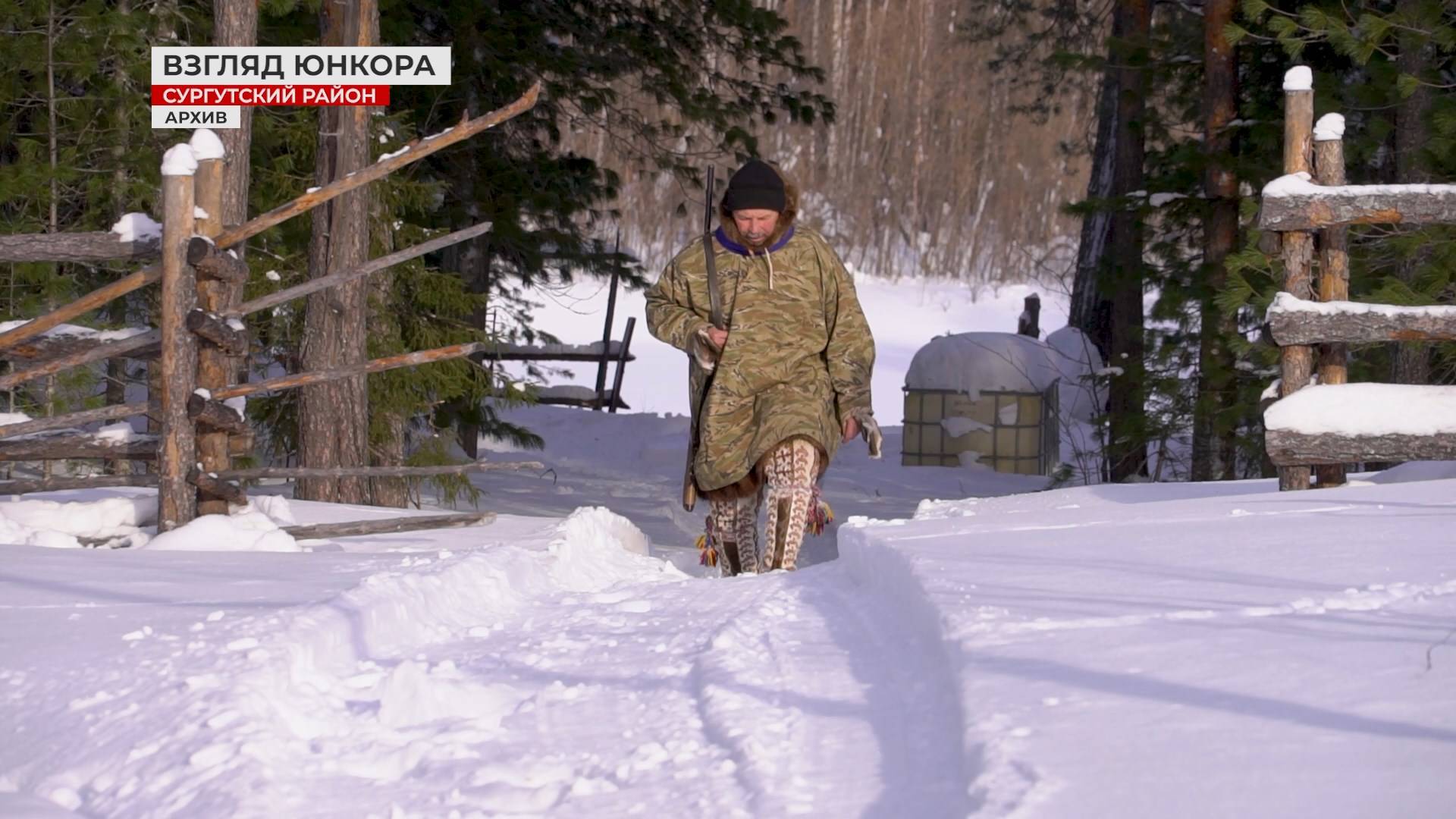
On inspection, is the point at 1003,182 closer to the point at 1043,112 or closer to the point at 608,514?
the point at 1043,112

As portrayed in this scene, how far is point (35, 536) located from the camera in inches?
247

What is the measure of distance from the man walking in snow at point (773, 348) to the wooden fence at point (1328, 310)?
170 centimetres

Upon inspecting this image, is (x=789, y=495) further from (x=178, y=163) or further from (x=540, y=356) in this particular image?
(x=540, y=356)

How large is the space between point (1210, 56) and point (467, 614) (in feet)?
28.7

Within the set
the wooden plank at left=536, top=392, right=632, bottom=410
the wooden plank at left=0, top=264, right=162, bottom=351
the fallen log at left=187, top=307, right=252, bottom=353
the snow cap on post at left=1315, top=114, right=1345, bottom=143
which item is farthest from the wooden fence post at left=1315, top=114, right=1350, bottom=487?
the wooden plank at left=536, top=392, right=632, bottom=410

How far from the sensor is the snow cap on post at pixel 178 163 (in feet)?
21.0

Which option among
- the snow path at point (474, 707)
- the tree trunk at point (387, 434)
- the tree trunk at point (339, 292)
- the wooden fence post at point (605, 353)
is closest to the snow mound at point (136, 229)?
the snow path at point (474, 707)

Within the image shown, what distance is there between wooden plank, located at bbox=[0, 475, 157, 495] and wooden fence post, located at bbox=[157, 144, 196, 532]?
43 cm

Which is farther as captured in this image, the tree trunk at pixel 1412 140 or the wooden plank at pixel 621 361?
the wooden plank at pixel 621 361

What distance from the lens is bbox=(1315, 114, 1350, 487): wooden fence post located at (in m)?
6.59

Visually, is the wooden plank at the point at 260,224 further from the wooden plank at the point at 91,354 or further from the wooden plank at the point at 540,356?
the wooden plank at the point at 540,356

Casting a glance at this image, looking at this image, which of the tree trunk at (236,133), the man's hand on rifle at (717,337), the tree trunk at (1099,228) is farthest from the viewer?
the tree trunk at (1099,228)

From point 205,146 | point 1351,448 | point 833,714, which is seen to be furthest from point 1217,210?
point 833,714

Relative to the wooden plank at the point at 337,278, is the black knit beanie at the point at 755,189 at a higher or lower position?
higher
